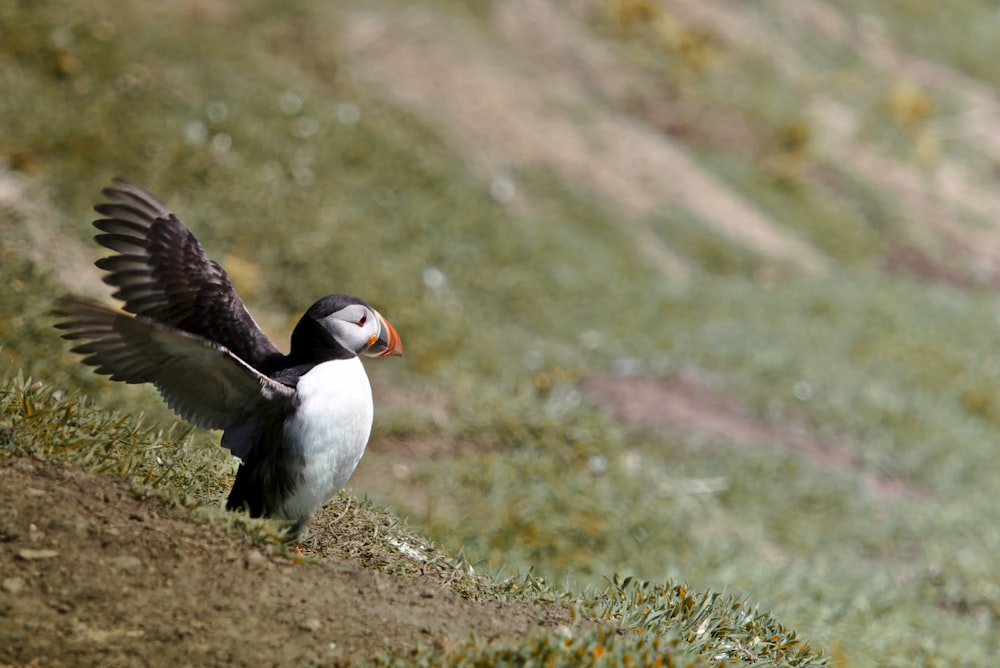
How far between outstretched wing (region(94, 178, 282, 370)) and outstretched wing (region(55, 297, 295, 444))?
0.29 meters

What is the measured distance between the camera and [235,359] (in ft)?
12.0

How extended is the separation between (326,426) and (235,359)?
1.27 ft

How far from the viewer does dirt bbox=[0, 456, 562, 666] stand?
10.4 ft

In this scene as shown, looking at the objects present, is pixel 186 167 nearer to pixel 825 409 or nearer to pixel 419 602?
pixel 825 409

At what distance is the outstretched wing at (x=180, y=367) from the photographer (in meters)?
3.60

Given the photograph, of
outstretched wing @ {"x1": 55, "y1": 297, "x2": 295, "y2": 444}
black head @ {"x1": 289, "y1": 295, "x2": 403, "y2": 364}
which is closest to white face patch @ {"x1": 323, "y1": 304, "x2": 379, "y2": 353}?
black head @ {"x1": 289, "y1": 295, "x2": 403, "y2": 364}

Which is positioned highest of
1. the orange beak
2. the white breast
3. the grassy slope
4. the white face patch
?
the white face patch

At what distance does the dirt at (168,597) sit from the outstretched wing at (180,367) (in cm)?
38

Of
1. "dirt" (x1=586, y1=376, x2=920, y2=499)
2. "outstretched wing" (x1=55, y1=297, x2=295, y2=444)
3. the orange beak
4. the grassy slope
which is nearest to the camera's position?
"outstretched wing" (x1=55, y1=297, x2=295, y2=444)

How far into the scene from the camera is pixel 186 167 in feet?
33.7

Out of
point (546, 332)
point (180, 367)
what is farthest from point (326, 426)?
point (546, 332)

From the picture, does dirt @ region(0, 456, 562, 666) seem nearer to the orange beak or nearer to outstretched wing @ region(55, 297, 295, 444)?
outstretched wing @ region(55, 297, 295, 444)

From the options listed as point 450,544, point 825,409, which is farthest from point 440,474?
point 825,409

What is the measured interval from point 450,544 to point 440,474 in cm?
125
